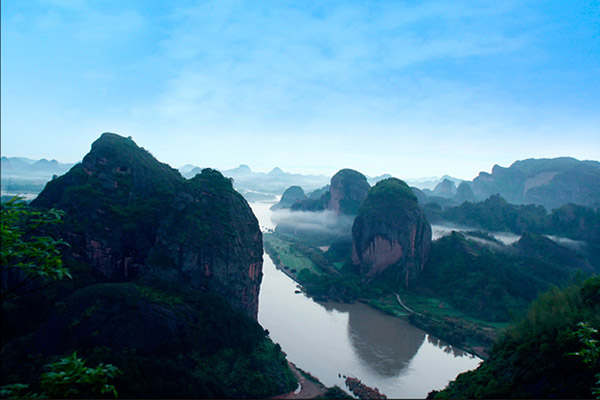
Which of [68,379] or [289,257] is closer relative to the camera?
[68,379]

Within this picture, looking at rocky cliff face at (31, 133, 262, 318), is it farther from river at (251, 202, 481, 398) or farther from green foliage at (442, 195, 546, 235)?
green foliage at (442, 195, 546, 235)

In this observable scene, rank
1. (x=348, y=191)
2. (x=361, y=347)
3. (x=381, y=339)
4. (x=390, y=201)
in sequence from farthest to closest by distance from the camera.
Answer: (x=348, y=191)
(x=390, y=201)
(x=381, y=339)
(x=361, y=347)

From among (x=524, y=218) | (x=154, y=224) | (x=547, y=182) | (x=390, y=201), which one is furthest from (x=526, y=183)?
(x=154, y=224)

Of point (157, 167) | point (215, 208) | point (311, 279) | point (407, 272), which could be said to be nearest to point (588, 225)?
point (407, 272)

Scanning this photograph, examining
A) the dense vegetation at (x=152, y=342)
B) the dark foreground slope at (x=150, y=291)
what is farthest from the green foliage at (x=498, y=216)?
the dense vegetation at (x=152, y=342)

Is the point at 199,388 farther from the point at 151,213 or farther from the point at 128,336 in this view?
the point at 151,213

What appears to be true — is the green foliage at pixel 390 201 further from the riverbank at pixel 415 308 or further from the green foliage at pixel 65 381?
the green foliage at pixel 65 381

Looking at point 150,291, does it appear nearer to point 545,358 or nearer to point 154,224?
Answer: point 154,224
